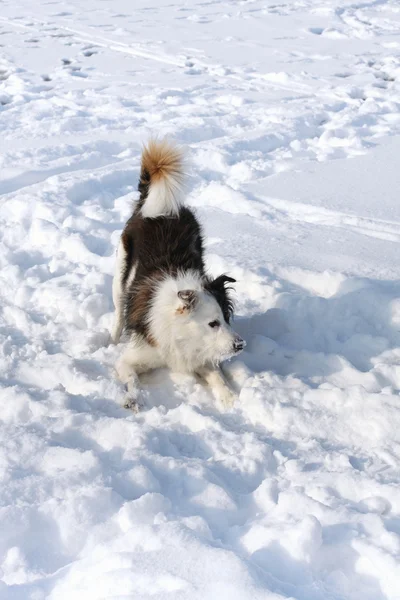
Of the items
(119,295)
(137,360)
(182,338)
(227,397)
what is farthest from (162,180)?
(227,397)

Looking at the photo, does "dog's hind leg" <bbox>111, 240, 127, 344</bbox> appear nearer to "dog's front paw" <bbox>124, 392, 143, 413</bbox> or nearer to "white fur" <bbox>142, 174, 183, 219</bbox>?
"white fur" <bbox>142, 174, 183, 219</bbox>

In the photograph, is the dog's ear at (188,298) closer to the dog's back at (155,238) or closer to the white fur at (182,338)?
the white fur at (182,338)

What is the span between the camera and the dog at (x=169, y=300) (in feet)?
12.3

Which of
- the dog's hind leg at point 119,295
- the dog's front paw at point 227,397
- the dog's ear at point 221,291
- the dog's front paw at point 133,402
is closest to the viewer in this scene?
the dog's front paw at point 133,402

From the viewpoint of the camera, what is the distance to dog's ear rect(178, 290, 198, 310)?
3678 millimetres

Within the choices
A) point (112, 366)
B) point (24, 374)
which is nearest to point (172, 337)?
point (112, 366)

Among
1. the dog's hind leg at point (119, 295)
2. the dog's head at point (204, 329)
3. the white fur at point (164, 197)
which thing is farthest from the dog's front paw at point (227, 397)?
the white fur at point (164, 197)

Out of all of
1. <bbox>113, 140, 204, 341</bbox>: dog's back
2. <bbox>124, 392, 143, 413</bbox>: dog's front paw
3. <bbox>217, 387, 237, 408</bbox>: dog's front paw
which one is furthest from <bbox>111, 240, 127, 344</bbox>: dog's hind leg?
<bbox>217, 387, 237, 408</bbox>: dog's front paw

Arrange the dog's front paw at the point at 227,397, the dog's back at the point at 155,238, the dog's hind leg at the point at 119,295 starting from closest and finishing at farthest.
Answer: the dog's front paw at the point at 227,397 < the dog's back at the point at 155,238 < the dog's hind leg at the point at 119,295

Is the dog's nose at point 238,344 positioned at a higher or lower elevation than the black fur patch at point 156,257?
lower

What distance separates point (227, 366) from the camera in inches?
156

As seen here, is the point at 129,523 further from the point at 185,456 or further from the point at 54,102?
the point at 54,102

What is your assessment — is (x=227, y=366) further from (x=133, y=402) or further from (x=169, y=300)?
(x=133, y=402)

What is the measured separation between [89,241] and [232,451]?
2.92 m
